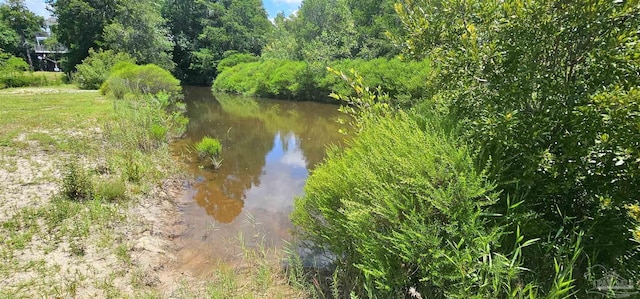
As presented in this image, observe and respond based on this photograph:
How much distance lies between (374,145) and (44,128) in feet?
32.7

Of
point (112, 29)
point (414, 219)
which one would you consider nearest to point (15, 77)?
point (112, 29)

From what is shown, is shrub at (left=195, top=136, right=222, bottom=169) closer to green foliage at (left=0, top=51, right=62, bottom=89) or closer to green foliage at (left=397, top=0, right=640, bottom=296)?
green foliage at (left=397, top=0, right=640, bottom=296)

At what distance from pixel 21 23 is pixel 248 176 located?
50567 mm

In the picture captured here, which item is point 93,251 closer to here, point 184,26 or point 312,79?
point 312,79

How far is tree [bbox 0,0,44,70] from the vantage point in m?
40.7

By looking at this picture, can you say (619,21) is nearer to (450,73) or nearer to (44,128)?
(450,73)

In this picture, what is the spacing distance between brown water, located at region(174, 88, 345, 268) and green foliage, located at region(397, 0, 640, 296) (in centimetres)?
247

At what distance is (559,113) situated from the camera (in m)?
2.27

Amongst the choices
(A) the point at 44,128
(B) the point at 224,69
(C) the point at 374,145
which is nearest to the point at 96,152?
(A) the point at 44,128

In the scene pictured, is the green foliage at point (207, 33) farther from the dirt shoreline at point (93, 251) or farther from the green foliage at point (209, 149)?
the dirt shoreline at point (93, 251)

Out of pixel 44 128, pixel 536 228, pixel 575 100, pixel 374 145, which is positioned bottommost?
pixel 44 128

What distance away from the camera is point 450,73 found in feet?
9.70

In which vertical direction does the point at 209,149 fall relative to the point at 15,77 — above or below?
below

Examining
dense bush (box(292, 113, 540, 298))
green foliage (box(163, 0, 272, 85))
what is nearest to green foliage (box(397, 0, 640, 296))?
dense bush (box(292, 113, 540, 298))
